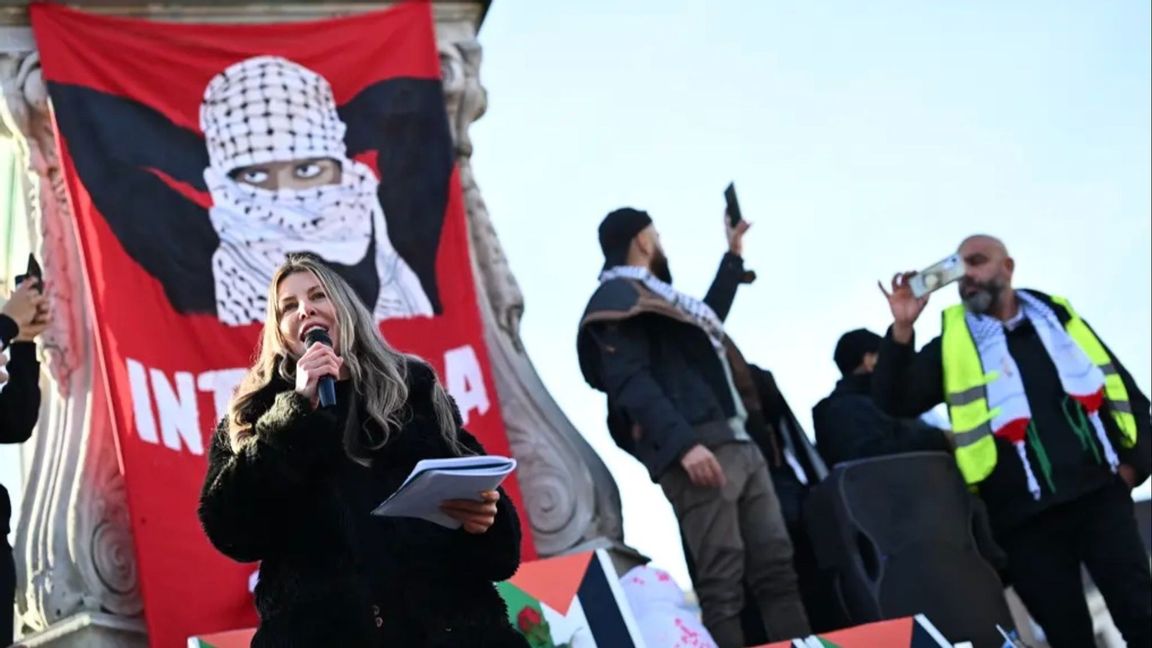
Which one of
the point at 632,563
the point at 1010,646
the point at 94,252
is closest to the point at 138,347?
the point at 94,252

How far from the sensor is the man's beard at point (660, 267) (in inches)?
322

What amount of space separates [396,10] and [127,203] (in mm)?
1603

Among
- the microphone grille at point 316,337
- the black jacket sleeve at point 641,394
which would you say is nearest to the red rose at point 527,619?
the black jacket sleeve at point 641,394

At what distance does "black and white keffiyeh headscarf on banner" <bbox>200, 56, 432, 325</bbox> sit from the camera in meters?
8.27

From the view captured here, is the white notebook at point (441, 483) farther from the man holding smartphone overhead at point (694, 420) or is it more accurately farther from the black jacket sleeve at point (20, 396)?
the man holding smartphone overhead at point (694, 420)

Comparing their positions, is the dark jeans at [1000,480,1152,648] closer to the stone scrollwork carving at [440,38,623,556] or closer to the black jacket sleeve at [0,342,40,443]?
the stone scrollwork carving at [440,38,623,556]

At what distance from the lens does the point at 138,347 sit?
25.8 ft

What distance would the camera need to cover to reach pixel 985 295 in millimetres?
7711

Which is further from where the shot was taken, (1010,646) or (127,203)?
(127,203)

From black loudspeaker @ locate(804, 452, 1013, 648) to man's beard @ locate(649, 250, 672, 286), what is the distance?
3.37 ft

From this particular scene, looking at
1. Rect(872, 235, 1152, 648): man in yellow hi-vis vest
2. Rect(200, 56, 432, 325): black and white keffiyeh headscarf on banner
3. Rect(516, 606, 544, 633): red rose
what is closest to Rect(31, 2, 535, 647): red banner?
Rect(200, 56, 432, 325): black and white keffiyeh headscarf on banner

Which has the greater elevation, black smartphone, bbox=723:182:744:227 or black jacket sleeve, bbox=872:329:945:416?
black smartphone, bbox=723:182:744:227

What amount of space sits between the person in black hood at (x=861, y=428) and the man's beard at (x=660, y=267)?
32.3 inches

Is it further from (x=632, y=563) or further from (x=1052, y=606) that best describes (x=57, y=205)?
(x=1052, y=606)
